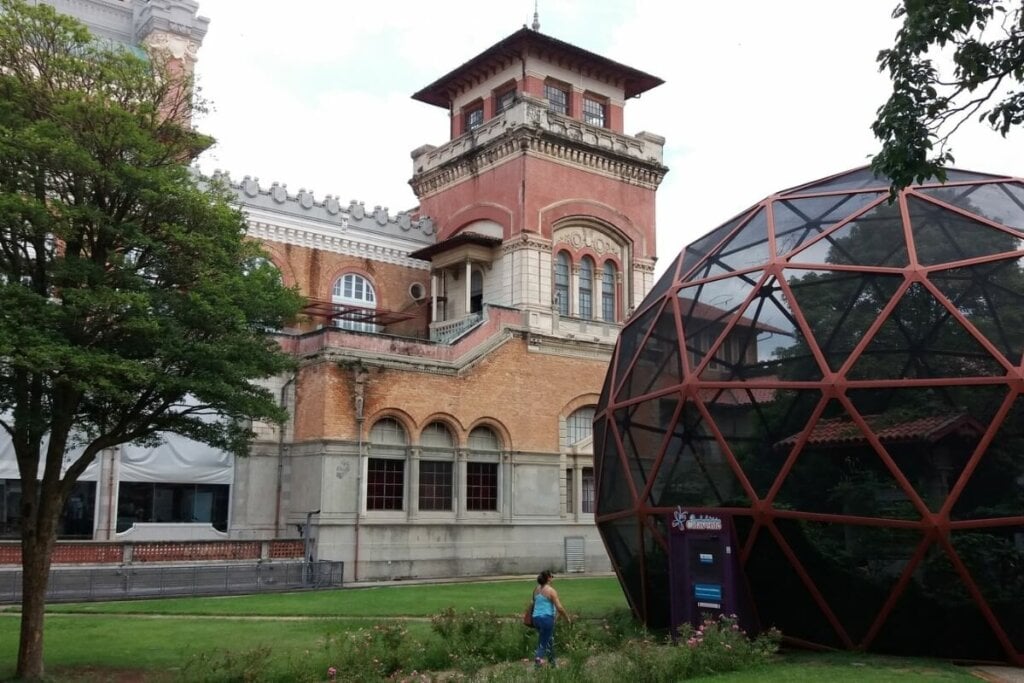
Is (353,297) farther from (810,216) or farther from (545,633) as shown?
(545,633)

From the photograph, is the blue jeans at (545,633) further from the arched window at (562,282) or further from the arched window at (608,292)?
the arched window at (608,292)

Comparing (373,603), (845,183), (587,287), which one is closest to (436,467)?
(373,603)

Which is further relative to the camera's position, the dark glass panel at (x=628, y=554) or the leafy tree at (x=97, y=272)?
the dark glass panel at (x=628, y=554)

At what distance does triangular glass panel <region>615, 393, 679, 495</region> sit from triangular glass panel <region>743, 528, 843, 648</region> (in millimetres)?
2075

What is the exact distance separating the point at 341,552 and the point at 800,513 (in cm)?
1962

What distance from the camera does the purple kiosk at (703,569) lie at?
498 inches

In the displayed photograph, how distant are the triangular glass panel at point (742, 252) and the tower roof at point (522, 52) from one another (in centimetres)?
2690

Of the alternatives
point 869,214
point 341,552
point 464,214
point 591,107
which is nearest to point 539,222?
point 464,214

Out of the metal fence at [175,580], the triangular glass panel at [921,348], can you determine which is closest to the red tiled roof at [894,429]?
the triangular glass panel at [921,348]

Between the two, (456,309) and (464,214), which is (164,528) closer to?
(456,309)

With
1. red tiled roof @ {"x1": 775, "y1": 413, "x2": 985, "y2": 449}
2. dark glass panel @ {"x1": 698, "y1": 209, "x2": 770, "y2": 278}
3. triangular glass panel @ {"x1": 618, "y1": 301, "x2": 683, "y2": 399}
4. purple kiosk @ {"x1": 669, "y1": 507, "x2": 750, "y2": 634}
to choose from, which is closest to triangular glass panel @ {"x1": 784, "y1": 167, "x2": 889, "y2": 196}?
dark glass panel @ {"x1": 698, "y1": 209, "x2": 770, "y2": 278}

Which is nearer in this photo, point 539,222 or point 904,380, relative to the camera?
point 904,380

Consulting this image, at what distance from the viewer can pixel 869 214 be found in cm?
1348

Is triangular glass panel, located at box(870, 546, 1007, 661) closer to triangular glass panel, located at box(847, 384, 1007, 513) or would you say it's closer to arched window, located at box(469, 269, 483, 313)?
triangular glass panel, located at box(847, 384, 1007, 513)
